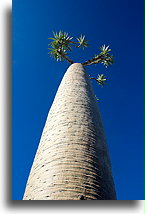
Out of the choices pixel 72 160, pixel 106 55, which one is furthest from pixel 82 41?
pixel 72 160

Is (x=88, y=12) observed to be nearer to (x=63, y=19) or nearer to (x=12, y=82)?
(x=63, y=19)

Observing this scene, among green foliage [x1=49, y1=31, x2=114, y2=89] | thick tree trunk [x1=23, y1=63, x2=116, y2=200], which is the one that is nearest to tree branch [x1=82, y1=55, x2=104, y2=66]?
green foliage [x1=49, y1=31, x2=114, y2=89]

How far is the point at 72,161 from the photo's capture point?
108 centimetres

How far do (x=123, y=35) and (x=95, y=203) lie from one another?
249 cm

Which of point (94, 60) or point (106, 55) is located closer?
point (94, 60)

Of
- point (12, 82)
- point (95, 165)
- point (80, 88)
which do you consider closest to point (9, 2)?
point (12, 82)

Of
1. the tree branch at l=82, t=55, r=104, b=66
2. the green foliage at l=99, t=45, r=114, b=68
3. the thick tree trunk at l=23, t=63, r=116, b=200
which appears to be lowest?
the thick tree trunk at l=23, t=63, r=116, b=200

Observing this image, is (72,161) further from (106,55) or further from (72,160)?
(106,55)

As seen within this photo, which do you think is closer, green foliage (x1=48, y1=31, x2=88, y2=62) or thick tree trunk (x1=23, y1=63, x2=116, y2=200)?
thick tree trunk (x1=23, y1=63, x2=116, y2=200)

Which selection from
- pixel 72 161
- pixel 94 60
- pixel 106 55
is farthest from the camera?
pixel 106 55

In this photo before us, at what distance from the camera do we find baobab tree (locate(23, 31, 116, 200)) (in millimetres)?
984

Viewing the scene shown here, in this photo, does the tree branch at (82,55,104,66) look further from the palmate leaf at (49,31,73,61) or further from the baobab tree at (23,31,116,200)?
the baobab tree at (23,31,116,200)

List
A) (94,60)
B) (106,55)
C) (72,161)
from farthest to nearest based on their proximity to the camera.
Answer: (106,55) → (94,60) → (72,161)

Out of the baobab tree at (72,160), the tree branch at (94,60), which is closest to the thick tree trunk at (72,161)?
the baobab tree at (72,160)
